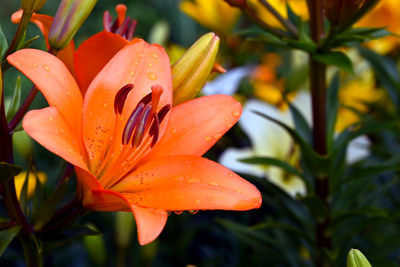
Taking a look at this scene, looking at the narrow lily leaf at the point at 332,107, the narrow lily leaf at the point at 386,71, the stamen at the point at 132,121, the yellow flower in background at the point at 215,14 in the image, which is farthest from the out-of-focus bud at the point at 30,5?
the yellow flower in background at the point at 215,14

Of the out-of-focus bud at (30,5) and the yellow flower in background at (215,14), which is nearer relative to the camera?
the out-of-focus bud at (30,5)

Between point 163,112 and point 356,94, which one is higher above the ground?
point 163,112

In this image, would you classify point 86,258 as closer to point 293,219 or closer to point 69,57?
point 293,219

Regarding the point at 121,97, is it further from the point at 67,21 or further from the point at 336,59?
the point at 336,59

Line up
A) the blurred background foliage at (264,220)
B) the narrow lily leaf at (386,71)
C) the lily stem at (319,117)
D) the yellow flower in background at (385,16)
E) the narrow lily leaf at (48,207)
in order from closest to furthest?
the narrow lily leaf at (48,207)
the lily stem at (319,117)
the blurred background foliage at (264,220)
the narrow lily leaf at (386,71)
the yellow flower in background at (385,16)

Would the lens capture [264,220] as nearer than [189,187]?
No

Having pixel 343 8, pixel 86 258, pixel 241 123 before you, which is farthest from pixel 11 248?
pixel 343 8

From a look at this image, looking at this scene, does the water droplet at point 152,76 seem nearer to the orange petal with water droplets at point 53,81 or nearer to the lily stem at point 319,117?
the orange petal with water droplets at point 53,81

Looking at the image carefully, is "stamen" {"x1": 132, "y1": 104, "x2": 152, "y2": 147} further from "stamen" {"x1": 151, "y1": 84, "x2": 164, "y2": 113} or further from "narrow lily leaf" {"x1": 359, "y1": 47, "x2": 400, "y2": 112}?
"narrow lily leaf" {"x1": 359, "y1": 47, "x2": 400, "y2": 112}

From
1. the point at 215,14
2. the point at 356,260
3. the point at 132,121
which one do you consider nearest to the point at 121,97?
the point at 132,121
